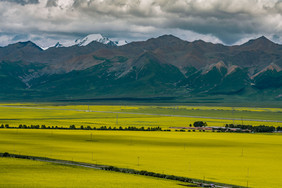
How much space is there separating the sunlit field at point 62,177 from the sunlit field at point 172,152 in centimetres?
650

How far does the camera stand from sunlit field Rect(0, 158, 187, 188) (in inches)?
2768

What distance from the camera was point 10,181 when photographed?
230ft

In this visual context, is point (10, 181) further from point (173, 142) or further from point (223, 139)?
point (223, 139)

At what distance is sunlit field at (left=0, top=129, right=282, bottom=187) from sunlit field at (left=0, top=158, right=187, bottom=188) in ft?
21.3

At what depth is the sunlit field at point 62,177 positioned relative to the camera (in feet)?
231

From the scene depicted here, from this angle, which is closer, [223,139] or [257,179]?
[257,179]

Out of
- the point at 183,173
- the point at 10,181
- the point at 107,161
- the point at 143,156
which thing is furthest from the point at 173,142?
the point at 10,181

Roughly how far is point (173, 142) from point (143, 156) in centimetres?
2806

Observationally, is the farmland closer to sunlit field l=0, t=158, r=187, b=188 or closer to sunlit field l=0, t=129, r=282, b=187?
sunlit field l=0, t=129, r=282, b=187

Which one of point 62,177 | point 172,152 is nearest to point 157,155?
point 172,152

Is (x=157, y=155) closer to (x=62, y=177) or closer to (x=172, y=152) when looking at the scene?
(x=172, y=152)

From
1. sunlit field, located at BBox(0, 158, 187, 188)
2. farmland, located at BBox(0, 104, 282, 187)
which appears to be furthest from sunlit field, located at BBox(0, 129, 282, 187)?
sunlit field, located at BBox(0, 158, 187, 188)

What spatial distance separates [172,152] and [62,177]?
34438mm

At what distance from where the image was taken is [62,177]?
76.0 m
